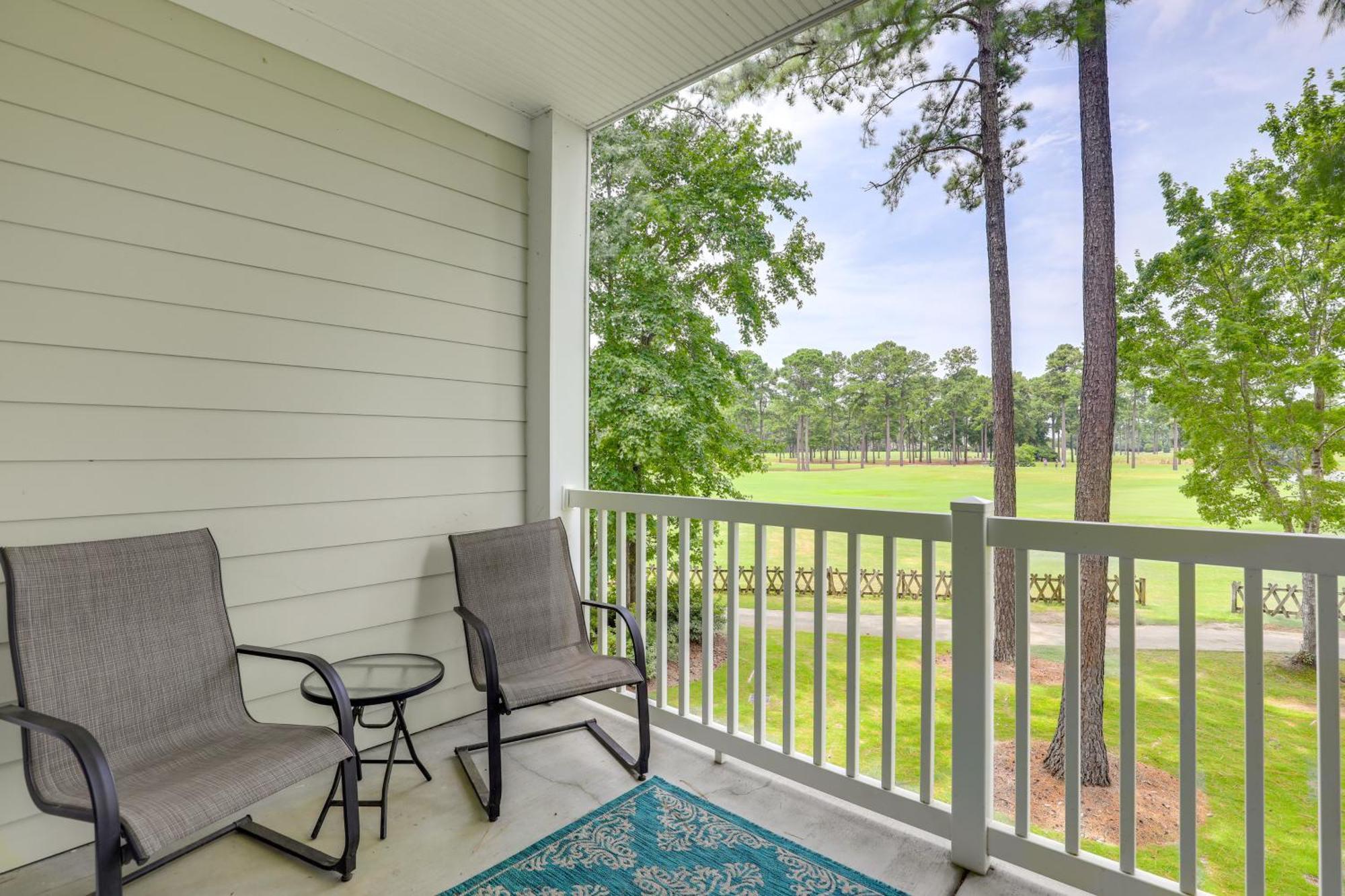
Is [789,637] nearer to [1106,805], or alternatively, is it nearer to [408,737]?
[408,737]

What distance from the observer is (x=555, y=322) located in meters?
3.17

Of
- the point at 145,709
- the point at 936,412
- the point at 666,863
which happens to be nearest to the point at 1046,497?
the point at 936,412

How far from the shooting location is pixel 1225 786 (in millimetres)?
3018

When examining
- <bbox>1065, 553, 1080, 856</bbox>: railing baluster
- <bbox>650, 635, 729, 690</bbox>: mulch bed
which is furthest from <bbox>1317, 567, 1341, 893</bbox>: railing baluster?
<bbox>650, 635, 729, 690</bbox>: mulch bed

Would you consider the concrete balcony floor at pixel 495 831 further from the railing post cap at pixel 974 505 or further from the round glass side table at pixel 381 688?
the railing post cap at pixel 974 505

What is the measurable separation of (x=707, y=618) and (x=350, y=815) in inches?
55.2

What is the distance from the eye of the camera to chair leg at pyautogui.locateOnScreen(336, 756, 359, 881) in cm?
177

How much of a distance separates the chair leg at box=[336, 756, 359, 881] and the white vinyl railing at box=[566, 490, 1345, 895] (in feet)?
3.32

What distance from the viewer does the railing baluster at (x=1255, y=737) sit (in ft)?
4.90

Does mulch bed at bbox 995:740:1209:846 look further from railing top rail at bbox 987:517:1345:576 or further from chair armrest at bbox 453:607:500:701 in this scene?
chair armrest at bbox 453:607:500:701

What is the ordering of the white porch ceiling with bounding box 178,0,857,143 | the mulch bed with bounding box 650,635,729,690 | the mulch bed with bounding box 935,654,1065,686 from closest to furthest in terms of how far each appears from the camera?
1. the white porch ceiling with bounding box 178,0,857,143
2. the mulch bed with bounding box 935,654,1065,686
3. the mulch bed with bounding box 650,635,729,690

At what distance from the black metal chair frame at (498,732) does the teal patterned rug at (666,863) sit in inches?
9.7

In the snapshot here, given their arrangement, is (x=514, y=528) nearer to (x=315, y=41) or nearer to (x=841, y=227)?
(x=315, y=41)

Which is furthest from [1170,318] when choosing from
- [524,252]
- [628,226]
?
[628,226]
